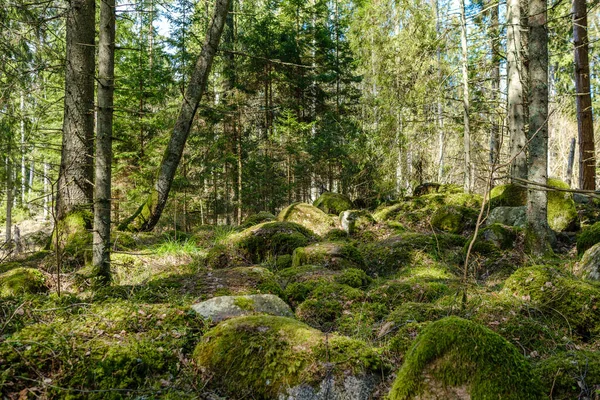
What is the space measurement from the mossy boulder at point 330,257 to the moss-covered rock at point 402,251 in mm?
368

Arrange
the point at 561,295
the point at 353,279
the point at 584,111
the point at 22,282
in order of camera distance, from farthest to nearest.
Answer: the point at 584,111 < the point at 353,279 < the point at 22,282 < the point at 561,295

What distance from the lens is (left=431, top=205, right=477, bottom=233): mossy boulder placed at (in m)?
8.86

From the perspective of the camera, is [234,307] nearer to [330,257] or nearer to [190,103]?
[330,257]

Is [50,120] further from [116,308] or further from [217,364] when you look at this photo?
[217,364]

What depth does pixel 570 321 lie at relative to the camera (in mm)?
3277

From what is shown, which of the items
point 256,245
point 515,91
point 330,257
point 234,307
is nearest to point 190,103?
point 256,245

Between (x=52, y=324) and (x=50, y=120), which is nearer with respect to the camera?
(x=52, y=324)

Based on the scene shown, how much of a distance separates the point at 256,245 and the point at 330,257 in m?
1.85

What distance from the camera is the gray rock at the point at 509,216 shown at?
7633mm

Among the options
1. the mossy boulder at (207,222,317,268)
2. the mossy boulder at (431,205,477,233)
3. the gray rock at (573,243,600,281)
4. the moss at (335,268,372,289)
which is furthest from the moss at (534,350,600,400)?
the mossy boulder at (431,205,477,233)

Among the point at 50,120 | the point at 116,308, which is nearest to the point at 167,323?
the point at 116,308

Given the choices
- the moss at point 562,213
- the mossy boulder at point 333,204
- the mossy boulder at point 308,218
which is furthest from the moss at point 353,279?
the mossy boulder at point 333,204

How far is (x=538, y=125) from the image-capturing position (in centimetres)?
575

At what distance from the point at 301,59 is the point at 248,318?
17131 millimetres
